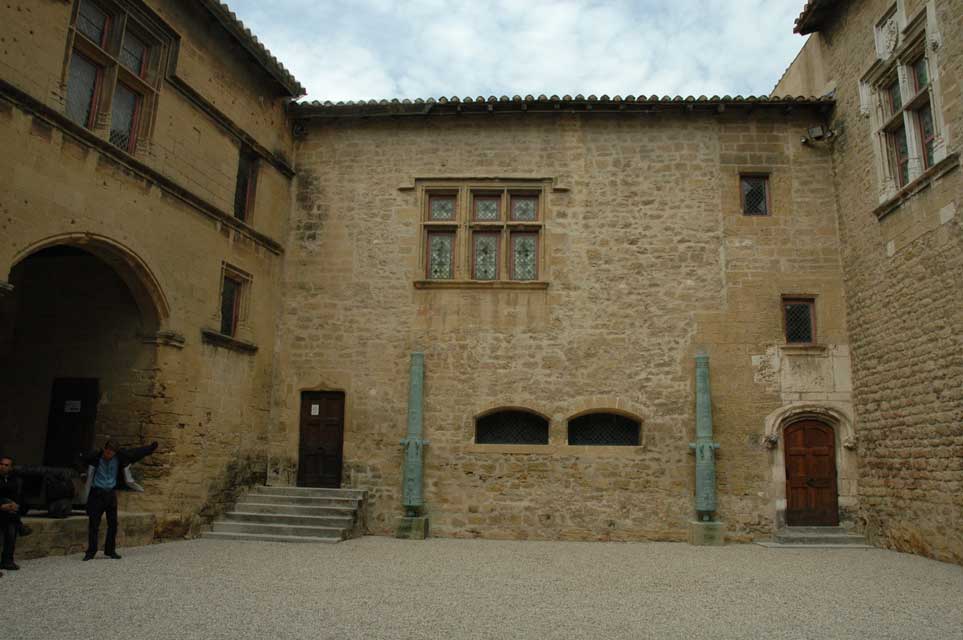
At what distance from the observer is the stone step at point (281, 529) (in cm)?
983

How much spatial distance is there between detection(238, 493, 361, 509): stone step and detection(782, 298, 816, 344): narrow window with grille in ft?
23.9

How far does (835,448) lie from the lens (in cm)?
1066

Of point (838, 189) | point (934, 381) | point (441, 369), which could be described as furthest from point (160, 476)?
point (838, 189)

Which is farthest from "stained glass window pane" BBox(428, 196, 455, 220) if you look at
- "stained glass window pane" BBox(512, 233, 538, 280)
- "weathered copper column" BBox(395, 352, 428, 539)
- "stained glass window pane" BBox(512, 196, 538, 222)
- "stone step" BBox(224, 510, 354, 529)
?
"stone step" BBox(224, 510, 354, 529)

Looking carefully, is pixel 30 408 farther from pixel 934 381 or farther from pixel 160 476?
pixel 934 381

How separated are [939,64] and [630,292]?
502 centimetres

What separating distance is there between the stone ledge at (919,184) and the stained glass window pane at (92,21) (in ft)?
34.1

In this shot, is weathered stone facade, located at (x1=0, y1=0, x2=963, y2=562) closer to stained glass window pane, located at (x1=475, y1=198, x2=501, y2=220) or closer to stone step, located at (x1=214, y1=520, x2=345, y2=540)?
stained glass window pane, located at (x1=475, y1=198, x2=501, y2=220)

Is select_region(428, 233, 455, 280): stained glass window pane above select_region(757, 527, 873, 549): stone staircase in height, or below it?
above

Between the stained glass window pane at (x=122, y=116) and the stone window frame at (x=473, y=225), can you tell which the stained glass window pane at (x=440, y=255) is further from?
the stained glass window pane at (x=122, y=116)

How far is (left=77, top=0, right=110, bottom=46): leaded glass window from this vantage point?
826 centimetres

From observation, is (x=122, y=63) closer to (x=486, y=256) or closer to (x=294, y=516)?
(x=486, y=256)

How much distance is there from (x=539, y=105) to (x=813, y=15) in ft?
15.1

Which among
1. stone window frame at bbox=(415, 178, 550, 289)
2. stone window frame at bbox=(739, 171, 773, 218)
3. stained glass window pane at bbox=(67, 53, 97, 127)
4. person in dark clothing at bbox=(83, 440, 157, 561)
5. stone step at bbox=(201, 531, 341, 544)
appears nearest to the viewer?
person in dark clothing at bbox=(83, 440, 157, 561)
